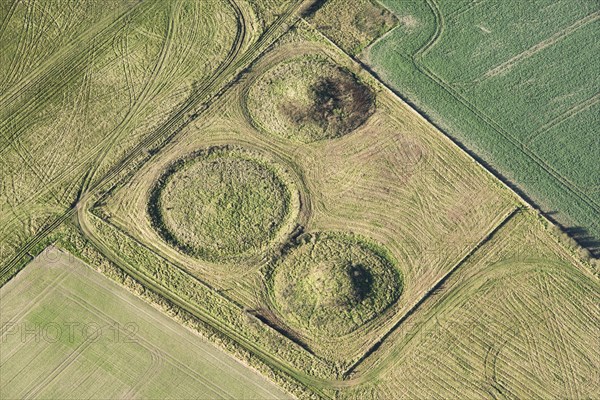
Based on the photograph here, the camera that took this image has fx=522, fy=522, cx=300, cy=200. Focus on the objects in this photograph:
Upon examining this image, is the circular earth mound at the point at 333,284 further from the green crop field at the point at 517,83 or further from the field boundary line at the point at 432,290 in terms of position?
the green crop field at the point at 517,83

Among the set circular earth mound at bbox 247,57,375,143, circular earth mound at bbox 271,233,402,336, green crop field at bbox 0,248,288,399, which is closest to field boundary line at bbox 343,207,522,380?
circular earth mound at bbox 271,233,402,336

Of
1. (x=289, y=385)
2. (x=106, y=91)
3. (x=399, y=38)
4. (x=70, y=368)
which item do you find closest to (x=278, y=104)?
(x=399, y=38)

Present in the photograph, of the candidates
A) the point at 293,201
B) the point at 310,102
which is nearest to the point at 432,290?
the point at 293,201

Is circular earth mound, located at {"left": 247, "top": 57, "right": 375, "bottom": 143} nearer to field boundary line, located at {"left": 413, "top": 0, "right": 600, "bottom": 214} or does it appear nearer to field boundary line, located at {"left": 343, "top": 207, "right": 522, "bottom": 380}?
field boundary line, located at {"left": 413, "top": 0, "right": 600, "bottom": 214}

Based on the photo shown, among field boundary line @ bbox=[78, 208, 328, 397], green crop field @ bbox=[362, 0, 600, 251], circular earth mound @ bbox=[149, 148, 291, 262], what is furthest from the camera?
green crop field @ bbox=[362, 0, 600, 251]

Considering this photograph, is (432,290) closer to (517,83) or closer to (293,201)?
(293,201)

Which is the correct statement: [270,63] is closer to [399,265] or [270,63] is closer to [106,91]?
[106,91]

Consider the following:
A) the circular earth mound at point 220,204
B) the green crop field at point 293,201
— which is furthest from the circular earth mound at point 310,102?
the circular earth mound at point 220,204
